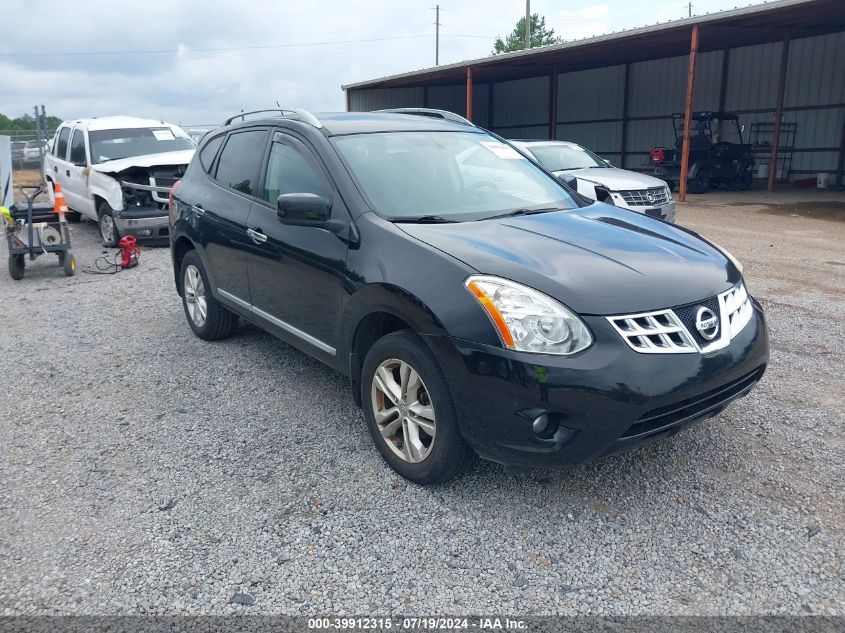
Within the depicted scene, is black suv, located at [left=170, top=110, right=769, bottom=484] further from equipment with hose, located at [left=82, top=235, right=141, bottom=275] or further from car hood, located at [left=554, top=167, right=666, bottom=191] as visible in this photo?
car hood, located at [left=554, top=167, right=666, bottom=191]

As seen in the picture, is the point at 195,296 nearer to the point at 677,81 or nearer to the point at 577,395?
the point at 577,395

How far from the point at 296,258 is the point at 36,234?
6181 millimetres

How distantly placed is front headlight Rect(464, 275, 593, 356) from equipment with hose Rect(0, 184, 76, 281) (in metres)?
7.48

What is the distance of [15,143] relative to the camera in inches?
1077

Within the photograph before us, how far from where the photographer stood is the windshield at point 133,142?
36.4 ft

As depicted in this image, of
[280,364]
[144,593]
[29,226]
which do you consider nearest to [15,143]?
[29,226]

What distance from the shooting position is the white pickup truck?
10.3 metres

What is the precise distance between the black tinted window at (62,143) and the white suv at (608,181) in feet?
26.1

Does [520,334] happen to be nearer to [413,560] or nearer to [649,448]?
[413,560]

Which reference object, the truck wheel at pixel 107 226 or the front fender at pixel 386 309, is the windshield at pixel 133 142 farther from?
the front fender at pixel 386 309

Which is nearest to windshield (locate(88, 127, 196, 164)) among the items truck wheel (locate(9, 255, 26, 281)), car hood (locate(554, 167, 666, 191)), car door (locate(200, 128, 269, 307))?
truck wheel (locate(9, 255, 26, 281))

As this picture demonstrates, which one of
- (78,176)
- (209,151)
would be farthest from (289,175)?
(78,176)

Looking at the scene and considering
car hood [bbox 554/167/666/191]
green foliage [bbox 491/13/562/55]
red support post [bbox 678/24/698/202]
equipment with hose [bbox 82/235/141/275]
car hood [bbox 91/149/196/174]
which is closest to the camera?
equipment with hose [bbox 82/235/141/275]

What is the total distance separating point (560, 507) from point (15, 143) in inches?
1197
